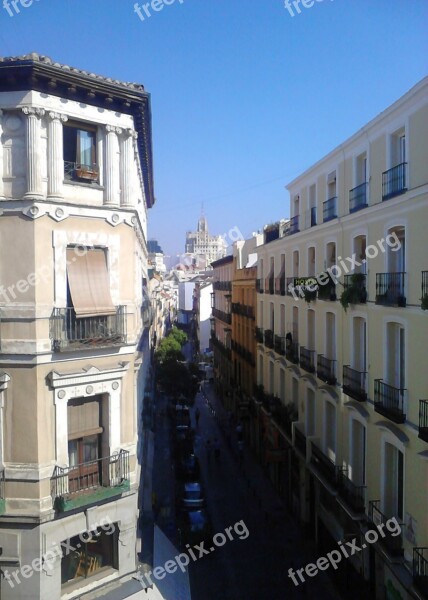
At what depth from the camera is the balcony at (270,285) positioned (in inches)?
1233

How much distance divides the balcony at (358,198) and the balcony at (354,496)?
10.1 m

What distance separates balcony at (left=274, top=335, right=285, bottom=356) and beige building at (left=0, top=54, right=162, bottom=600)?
50.0ft

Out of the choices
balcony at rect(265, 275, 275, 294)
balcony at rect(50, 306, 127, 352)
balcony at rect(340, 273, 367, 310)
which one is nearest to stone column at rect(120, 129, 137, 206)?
balcony at rect(50, 306, 127, 352)

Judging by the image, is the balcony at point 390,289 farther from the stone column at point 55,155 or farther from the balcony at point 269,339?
the balcony at point 269,339

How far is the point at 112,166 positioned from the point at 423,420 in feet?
36.7

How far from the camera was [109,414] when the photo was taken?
14195 mm

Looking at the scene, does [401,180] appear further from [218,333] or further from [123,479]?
[218,333]

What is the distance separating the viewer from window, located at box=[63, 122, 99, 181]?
13836 millimetres

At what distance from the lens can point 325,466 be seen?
21.5 metres

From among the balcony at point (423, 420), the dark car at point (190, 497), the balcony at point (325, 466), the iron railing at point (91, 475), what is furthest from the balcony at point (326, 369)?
the iron railing at point (91, 475)

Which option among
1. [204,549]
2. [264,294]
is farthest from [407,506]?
[264,294]

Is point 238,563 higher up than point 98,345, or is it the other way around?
point 98,345

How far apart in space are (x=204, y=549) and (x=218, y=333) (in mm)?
34546

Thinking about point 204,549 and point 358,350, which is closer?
point 358,350
